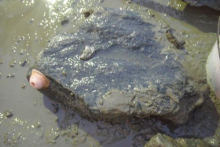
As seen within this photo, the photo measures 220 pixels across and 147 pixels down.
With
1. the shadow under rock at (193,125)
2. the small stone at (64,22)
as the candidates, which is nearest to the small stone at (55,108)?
the shadow under rock at (193,125)

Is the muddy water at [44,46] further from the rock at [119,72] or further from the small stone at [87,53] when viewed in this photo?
the small stone at [87,53]

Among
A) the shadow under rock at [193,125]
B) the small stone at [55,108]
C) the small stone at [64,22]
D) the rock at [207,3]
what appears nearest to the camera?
the shadow under rock at [193,125]

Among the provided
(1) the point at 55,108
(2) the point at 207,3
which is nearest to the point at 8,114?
(1) the point at 55,108

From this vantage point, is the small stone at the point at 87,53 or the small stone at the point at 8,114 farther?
the small stone at the point at 8,114

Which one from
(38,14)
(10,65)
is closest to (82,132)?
(10,65)

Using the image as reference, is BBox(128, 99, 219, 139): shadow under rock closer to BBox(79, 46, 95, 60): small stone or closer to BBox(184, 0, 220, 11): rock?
BBox(79, 46, 95, 60): small stone

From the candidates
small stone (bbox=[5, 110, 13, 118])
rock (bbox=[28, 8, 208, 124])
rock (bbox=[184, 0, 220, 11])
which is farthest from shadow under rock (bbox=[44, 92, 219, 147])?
rock (bbox=[184, 0, 220, 11])

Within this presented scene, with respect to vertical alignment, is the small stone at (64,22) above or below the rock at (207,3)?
below
